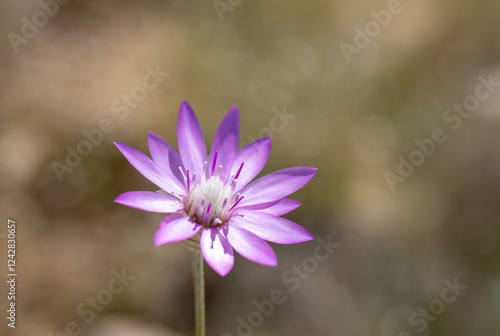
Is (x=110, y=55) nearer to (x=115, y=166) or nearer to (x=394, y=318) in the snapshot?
(x=115, y=166)
